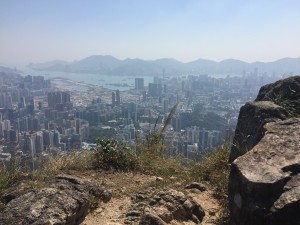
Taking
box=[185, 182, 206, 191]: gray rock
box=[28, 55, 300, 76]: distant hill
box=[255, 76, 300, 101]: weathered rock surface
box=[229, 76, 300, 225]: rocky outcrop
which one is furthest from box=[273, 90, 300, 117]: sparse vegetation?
box=[28, 55, 300, 76]: distant hill

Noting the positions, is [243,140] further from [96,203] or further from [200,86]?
[200,86]

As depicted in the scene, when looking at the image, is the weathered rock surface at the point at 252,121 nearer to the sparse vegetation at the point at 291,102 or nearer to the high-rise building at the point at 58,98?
the sparse vegetation at the point at 291,102

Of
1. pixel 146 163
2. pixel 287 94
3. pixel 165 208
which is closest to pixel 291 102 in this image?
pixel 287 94

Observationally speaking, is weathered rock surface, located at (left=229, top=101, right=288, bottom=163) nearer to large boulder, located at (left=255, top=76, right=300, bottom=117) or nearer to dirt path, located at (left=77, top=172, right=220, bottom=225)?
large boulder, located at (left=255, top=76, right=300, bottom=117)

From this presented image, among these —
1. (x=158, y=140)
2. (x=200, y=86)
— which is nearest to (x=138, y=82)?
(x=200, y=86)

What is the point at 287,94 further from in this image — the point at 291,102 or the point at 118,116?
the point at 118,116

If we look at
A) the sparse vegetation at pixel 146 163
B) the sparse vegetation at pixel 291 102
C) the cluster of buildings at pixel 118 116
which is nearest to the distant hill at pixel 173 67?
the cluster of buildings at pixel 118 116
